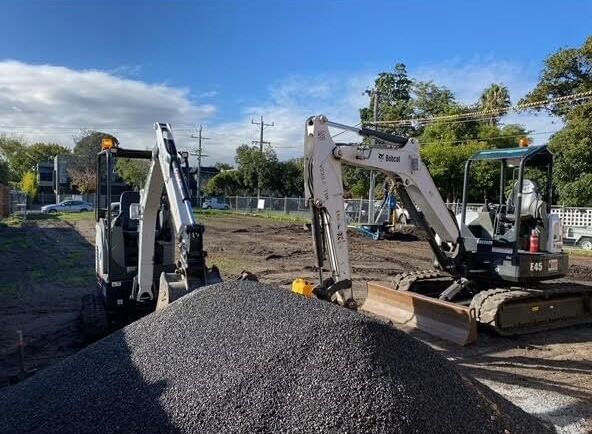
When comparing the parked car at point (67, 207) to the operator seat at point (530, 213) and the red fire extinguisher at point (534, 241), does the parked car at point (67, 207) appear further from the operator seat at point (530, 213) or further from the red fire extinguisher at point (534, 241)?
the red fire extinguisher at point (534, 241)

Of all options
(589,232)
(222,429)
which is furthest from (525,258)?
(589,232)

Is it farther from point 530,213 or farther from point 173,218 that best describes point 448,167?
point 173,218

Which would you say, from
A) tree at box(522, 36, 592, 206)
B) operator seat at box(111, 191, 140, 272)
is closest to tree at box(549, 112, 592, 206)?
tree at box(522, 36, 592, 206)

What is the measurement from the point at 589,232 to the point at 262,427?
19.8 m

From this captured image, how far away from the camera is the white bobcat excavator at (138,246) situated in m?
5.67

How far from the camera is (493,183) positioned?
1905 centimetres

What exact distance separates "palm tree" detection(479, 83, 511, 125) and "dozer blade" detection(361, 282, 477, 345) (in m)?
38.0

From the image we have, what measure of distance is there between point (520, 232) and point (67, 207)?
40882 mm

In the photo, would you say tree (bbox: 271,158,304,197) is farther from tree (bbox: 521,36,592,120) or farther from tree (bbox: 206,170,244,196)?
tree (bbox: 521,36,592,120)

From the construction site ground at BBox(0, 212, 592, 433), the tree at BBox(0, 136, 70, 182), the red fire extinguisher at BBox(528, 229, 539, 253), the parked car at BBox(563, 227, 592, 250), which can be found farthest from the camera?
the tree at BBox(0, 136, 70, 182)

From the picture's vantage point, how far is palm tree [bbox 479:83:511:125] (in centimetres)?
4438

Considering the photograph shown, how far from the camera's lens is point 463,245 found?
8.27m

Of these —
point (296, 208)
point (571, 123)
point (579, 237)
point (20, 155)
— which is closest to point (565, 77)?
point (571, 123)

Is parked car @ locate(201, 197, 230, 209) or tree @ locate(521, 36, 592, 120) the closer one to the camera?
tree @ locate(521, 36, 592, 120)
